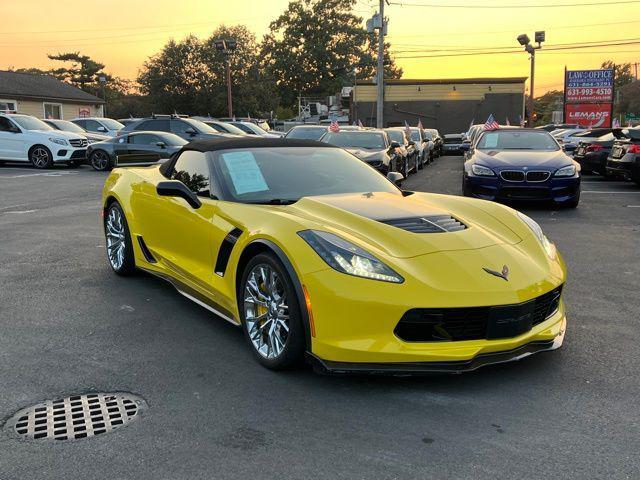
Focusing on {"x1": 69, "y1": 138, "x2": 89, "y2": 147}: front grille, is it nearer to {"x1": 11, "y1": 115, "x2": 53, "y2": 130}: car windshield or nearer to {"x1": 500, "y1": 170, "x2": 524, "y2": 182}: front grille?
{"x1": 11, "y1": 115, "x2": 53, "y2": 130}: car windshield

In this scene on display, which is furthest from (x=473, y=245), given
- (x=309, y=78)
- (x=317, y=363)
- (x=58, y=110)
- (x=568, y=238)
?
(x=309, y=78)

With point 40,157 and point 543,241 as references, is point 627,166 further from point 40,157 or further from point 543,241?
point 40,157

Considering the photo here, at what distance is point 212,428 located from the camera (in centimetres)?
301

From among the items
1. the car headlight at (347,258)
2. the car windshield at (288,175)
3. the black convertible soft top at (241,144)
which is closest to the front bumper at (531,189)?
the car windshield at (288,175)

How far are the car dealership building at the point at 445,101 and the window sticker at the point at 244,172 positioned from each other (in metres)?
51.8

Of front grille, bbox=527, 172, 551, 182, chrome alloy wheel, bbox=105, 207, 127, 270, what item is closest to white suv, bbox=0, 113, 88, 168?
chrome alloy wheel, bbox=105, 207, 127, 270

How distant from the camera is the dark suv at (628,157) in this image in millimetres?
13281

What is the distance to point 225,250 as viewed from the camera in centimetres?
410

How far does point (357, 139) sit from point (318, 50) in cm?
7109

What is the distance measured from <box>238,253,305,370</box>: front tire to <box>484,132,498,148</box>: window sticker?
8.77 m

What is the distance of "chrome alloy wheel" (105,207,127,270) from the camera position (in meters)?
5.86

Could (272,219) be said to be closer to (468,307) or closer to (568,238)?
(468,307)

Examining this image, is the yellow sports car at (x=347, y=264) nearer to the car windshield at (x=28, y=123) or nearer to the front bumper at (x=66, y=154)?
the front bumper at (x=66, y=154)

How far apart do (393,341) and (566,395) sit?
1027 millimetres
